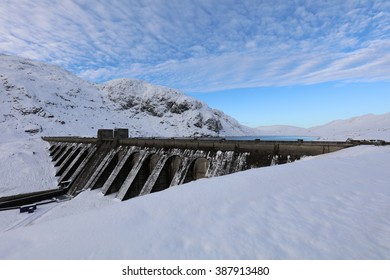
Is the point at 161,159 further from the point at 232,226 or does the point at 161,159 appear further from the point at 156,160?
the point at 232,226

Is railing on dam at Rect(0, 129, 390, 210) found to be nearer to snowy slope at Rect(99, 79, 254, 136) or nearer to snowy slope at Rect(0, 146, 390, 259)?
snowy slope at Rect(0, 146, 390, 259)

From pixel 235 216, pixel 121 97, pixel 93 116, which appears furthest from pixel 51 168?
pixel 121 97

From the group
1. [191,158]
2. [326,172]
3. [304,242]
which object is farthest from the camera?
[191,158]

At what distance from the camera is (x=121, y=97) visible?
15375cm

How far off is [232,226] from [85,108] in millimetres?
124569

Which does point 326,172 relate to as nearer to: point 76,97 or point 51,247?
point 51,247

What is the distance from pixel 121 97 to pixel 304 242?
163m

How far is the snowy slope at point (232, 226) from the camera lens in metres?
3.20

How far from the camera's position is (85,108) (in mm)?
113125

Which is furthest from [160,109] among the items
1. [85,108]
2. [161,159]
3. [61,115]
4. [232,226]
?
[232,226]

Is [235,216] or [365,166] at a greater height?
[365,166]

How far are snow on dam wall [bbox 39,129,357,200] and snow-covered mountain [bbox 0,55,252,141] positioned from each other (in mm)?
52636

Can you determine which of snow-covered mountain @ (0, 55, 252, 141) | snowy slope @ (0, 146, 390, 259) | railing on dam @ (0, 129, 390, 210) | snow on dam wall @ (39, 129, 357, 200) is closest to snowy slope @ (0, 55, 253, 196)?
snow-covered mountain @ (0, 55, 252, 141)

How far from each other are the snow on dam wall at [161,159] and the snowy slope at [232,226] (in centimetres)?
954
